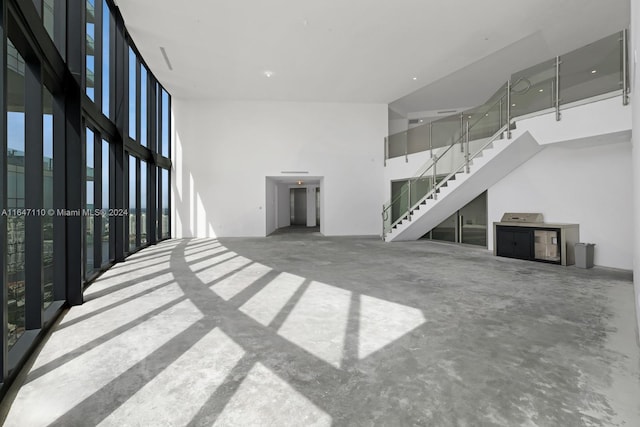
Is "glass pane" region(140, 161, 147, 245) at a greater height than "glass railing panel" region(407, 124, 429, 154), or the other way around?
"glass railing panel" region(407, 124, 429, 154)

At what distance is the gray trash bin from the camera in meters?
7.09

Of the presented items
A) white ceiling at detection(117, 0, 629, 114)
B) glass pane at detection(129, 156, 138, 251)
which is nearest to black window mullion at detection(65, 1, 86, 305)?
white ceiling at detection(117, 0, 629, 114)

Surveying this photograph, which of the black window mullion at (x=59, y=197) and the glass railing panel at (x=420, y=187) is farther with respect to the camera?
the glass railing panel at (x=420, y=187)

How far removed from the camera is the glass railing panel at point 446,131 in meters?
9.91

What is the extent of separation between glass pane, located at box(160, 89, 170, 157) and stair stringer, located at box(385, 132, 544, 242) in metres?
9.85

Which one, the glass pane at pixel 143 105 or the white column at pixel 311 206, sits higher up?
the glass pane at pixel 143 105

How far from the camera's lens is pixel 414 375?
101 inches

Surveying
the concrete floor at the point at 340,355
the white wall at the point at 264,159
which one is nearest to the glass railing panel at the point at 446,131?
the white wall at the point at 264,159

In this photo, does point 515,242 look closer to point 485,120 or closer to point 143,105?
point 485,120

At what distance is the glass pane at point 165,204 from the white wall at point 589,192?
1290cm

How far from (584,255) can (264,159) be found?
11534mm

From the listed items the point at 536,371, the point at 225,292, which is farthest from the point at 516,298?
the point at 225,292

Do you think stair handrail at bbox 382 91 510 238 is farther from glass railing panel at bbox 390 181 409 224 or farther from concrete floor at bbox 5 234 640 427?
concrete floor at bbox 5 234 640 427

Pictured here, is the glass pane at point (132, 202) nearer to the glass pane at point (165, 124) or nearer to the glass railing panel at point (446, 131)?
the glass pane at point (165, 124)
